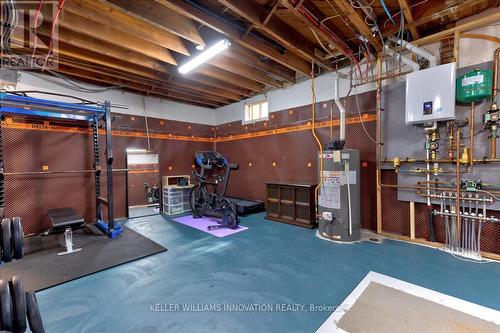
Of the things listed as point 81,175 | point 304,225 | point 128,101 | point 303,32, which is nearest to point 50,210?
point 81,175

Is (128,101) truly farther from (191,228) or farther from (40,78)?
(191,228)

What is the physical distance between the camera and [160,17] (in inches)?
109

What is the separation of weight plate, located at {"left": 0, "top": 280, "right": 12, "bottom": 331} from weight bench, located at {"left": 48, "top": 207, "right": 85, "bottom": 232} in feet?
9.86

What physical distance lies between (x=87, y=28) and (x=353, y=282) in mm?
4614

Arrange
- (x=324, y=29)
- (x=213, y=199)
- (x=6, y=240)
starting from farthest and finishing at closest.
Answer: (x=213, y=199) → (x=324, y=29) → (x=6, y=240)

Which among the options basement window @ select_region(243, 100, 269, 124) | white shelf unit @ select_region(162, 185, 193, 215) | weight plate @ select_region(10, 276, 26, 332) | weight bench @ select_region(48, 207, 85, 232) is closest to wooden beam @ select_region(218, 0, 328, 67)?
basement window @ select_region(243, 100, 269, 124)

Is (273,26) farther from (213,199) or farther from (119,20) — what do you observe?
(213,199)

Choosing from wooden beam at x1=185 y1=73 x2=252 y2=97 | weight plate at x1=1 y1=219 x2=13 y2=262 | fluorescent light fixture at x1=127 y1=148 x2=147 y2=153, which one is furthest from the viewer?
fluorescent light fixture at x1=127 y1=148 x2=147 y2=153

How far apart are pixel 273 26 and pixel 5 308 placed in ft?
12.3

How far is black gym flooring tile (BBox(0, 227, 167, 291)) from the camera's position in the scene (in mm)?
2517

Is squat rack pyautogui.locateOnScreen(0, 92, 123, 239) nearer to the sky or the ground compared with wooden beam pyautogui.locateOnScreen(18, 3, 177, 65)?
nearer to the ground

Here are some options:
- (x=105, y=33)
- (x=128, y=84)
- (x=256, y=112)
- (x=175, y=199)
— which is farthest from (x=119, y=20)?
(x=175, y=199)

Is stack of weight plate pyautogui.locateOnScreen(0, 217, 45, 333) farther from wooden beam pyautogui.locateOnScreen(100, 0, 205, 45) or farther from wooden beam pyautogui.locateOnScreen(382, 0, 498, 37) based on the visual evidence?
wooden beam pyautogui.locateOnScreen(382, 0, 498, 37)

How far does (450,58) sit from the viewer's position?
10.3 ft
